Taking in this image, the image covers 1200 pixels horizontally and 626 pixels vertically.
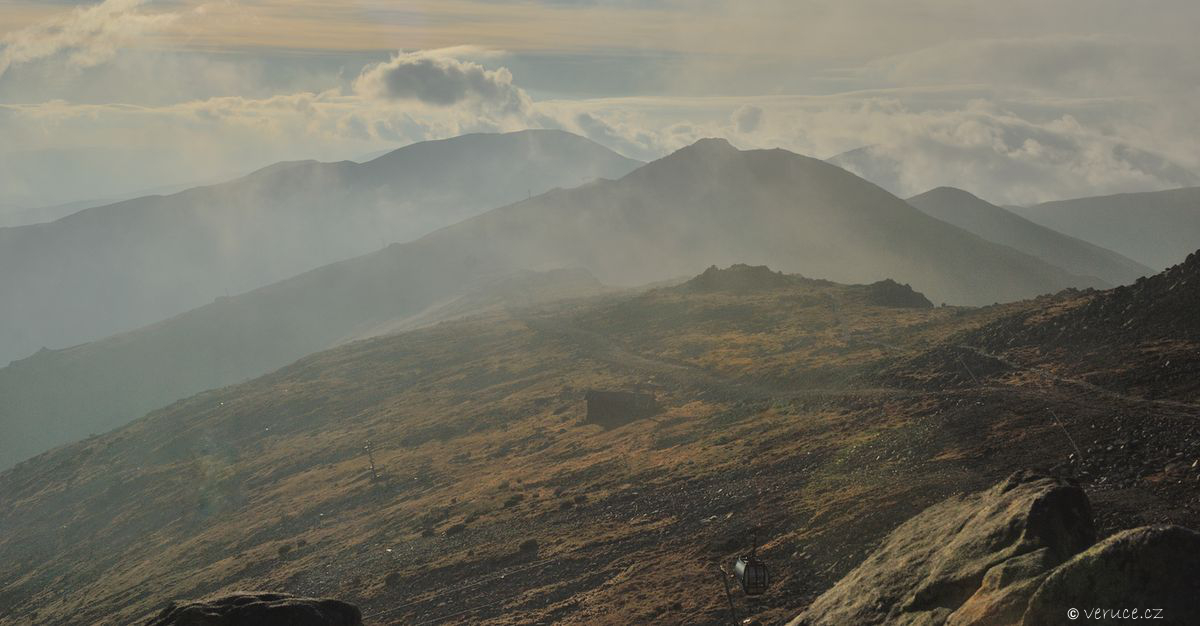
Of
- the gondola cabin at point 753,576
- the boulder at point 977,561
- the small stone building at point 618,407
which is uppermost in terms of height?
the boulder at point 977,561

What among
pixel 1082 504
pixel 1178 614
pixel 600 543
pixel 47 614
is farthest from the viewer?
pixel 47 614

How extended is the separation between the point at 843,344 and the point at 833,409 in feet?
94.8

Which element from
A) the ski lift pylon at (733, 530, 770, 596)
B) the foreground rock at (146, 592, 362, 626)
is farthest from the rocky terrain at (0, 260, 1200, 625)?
the foreground rock at (146, 592, 362, 626)

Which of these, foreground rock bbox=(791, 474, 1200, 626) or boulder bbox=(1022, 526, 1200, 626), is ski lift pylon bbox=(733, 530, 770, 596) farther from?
boulder bbox=(1022, 526, 1200, 626)

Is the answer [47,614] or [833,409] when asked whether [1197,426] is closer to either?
[833,409]

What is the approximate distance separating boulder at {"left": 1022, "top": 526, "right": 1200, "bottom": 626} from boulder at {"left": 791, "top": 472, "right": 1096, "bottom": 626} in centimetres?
63

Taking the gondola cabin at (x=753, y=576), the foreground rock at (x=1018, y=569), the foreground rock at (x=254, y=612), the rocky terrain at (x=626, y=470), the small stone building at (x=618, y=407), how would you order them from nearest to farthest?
the foreground rock at (x=1018, y=569)
the gondola cabin at (x=753, y=576)
the foreground rock at (x=254, y=612)
the rocky terrain at (x=626, y=470)
the small stone building at (x=618, y=407)

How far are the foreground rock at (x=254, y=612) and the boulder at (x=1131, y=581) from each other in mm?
17496

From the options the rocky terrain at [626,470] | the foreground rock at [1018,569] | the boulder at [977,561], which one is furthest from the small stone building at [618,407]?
the boulder at [977,561]

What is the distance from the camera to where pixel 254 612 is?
22125 mm

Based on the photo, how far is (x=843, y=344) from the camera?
8350 cm

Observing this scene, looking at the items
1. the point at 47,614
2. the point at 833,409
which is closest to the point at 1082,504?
the point at 833,409

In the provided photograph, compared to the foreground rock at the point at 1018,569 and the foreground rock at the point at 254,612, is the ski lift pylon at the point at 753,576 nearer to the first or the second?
the foreground rock at the point at 1018,569

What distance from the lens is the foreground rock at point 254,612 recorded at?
21734 mm
